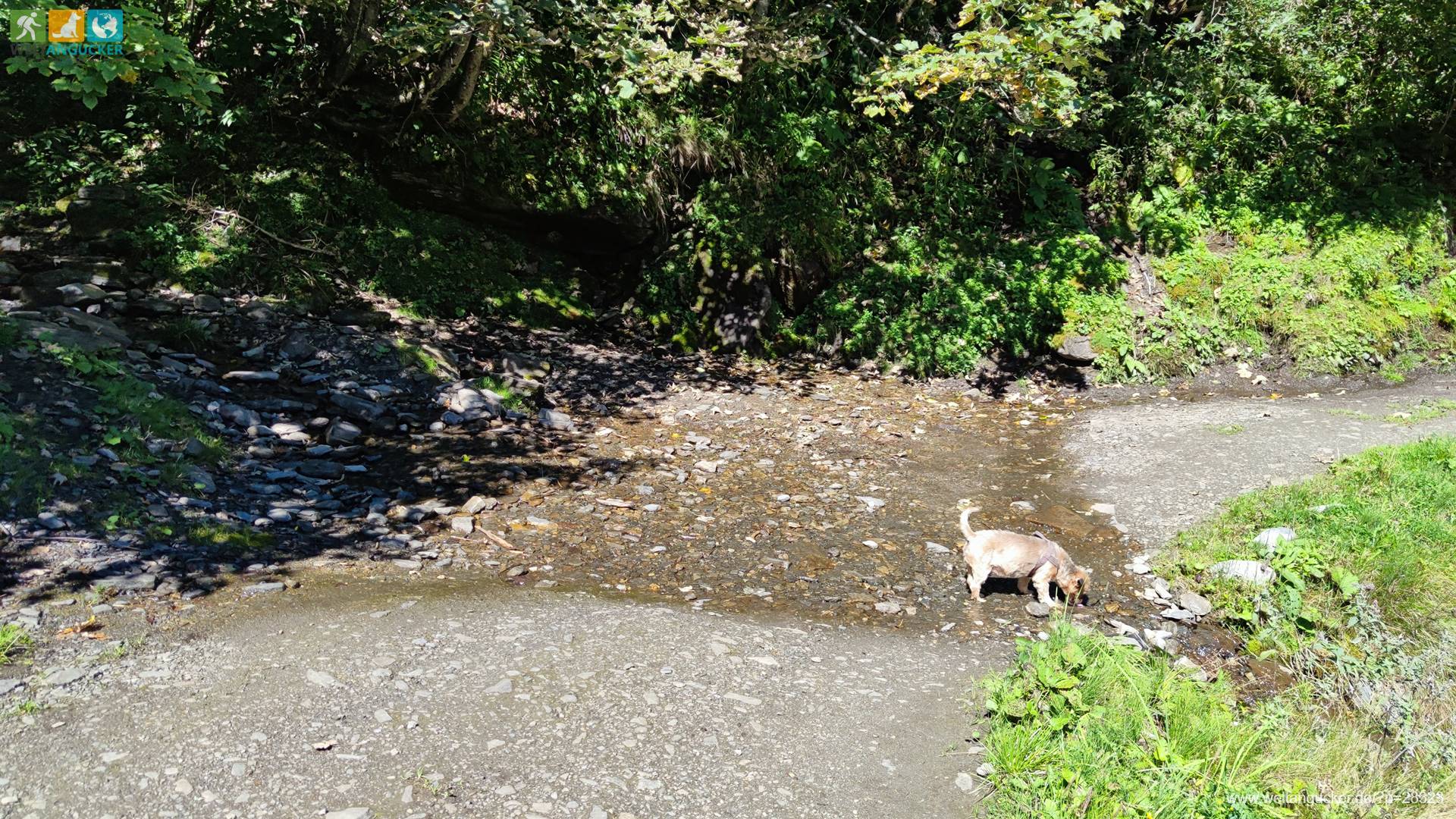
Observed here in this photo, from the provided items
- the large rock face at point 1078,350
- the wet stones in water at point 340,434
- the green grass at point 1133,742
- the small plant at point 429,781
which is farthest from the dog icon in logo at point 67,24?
the large rock face at point 1078,350

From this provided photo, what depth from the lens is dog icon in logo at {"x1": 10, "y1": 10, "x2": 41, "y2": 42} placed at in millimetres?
5117

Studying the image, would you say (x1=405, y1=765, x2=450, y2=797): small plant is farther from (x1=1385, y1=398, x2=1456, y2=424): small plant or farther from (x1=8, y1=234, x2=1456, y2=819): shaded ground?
(x1=1385, y1=398, x2=1456, y2=424): small plant

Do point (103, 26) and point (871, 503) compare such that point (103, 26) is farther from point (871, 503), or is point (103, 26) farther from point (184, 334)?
point (871, 503)

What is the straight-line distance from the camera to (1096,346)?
31.7 feet

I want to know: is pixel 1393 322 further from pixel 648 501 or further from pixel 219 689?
pixel 219 689

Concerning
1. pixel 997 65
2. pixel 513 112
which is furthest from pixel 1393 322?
pixel 513 112

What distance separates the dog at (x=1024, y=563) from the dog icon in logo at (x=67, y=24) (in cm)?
713

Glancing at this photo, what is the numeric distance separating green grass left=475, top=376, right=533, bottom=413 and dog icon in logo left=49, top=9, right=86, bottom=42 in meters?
3.82

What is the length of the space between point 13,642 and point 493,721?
2.19 meters

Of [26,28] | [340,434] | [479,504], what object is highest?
[26,28]

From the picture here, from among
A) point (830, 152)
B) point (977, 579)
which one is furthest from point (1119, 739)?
point (830, 152)

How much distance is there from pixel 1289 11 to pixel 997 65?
6.43m

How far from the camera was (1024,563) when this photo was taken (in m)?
5.14

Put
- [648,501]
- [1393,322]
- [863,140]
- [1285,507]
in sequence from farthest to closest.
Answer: [863,140] → [1393,322] → [648,501] → [1285,507]
